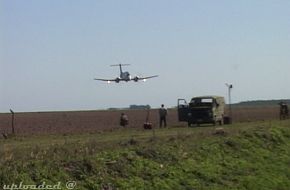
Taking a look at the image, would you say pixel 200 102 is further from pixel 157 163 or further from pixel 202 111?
pixel 157 163

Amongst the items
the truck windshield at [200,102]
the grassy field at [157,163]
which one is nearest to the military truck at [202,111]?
the truck windshield at [200,102]

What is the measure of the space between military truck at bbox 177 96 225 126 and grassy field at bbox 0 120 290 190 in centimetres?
1594

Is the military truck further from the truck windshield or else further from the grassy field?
the grassy field

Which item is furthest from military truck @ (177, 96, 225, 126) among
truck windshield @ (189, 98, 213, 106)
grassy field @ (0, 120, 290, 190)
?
grassy field @ (0, 120, 290, 190)

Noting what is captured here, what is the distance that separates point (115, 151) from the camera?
22016 millimetres

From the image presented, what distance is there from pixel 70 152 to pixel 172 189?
10.6 ft

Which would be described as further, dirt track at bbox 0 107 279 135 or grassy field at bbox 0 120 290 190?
dirt track at bbox 0 107 279 135

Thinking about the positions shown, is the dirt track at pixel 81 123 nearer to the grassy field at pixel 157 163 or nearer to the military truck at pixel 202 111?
the military truck at pixel 202 111

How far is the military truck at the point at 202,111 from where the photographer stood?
4706cm

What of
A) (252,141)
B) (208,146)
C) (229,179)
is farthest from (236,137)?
(229,179)

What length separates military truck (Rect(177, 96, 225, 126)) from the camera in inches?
1853

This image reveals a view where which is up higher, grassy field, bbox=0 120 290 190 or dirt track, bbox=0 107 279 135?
dirt track, bbox=0 107 279 135

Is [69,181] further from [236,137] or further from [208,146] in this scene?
[236,137]

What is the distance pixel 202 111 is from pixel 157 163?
983 inches
